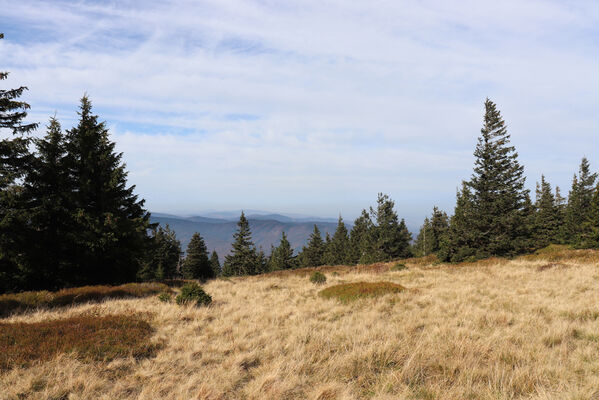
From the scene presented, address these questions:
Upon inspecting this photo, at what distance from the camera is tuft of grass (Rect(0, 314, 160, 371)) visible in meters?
5.22

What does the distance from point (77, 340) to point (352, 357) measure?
5.79 m

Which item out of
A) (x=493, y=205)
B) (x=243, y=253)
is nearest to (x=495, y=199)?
(x=493, y=205)

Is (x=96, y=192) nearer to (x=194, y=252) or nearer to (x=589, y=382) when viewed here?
(x=589, y=382)

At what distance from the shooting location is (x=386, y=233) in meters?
48.8

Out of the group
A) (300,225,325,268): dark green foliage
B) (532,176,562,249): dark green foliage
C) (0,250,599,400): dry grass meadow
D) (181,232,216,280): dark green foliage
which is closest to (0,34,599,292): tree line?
(0,250,599,400): dry grass meadow

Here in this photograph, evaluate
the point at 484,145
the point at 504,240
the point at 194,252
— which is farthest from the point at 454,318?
the point at 194,252

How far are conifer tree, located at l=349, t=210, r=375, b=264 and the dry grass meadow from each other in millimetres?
43427

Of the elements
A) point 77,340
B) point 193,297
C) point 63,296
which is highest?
point 77,340

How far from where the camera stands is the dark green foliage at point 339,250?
237 feet

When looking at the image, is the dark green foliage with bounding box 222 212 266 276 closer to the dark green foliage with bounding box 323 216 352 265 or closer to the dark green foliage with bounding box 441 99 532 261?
the dark green foliage with bounding box 323 216 352 265

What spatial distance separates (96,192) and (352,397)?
61.9 feet

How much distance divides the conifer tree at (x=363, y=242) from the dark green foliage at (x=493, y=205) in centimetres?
2426

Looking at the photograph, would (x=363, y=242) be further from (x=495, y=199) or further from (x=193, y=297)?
(x=193, y=297)

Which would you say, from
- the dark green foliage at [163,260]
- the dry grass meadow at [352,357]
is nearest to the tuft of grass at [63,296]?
the dry grass meadow at [352,357]
